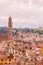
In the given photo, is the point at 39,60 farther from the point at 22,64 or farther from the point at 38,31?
the point at 38,31

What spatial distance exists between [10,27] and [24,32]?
6129mm

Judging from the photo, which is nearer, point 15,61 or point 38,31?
point 15,61

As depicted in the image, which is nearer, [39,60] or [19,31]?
[39,60]

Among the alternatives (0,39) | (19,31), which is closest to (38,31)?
(19,31)

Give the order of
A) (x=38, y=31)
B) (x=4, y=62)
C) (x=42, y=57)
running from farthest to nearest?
1. (x=38, y=31)
2. (x=42, y=57)
3. (x=4, y=62)

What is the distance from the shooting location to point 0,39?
45.2 feet

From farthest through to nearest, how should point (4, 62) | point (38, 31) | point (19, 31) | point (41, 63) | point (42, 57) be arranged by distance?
point (38, 31) → point (19, 31) → point (42, 57) → point (41, 63) → point (4, 62)

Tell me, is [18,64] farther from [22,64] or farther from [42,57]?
[42,57]

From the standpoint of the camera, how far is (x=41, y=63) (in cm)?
658

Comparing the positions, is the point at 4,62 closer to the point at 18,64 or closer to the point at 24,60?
the point at 18,64

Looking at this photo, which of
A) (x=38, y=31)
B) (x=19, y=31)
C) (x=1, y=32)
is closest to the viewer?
(x=1, y=32)

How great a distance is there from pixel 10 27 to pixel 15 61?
23.0 feet

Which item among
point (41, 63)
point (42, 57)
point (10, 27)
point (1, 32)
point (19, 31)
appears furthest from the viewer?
point (19, 31)

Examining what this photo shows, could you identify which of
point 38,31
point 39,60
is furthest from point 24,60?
point 38,31
